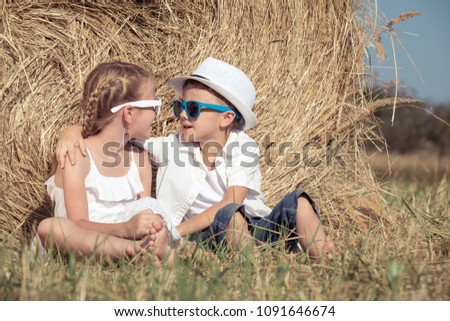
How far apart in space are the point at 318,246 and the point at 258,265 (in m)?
0.45

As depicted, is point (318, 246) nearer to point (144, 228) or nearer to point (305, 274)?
point (305, 274)

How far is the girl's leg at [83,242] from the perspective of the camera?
2826 millimetres

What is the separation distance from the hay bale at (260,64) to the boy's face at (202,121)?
335 millimetres

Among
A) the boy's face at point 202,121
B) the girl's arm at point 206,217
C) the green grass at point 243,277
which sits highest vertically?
the boy's face at point 202,121

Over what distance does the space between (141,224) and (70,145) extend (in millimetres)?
587

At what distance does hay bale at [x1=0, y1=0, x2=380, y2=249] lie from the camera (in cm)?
365

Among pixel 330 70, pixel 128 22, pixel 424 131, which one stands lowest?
pixel 424 131

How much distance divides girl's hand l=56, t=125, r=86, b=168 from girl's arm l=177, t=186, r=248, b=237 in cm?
56

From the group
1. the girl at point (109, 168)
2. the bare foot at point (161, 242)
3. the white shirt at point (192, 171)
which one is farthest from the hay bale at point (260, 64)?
the bare foot at point (161, 242)

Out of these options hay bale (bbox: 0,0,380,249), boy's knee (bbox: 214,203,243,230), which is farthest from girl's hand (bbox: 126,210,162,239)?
hay bale (bbox: 0,0,380,249)

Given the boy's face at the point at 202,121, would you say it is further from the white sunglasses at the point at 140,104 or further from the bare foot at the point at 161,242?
the bare foot at the point at 161,242
